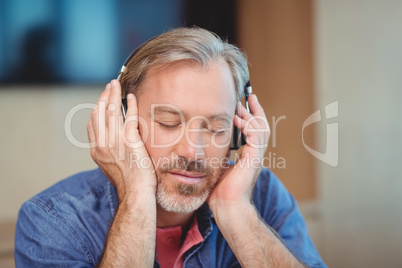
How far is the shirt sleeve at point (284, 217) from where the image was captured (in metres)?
1.44

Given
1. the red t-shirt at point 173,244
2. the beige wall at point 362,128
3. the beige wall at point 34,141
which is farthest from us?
the beige wall at point 362,128

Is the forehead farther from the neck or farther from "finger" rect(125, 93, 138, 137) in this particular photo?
the neck

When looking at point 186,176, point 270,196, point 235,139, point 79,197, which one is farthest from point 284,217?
point 79,197

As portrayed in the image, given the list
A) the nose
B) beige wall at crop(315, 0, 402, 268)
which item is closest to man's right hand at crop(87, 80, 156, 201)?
the nose

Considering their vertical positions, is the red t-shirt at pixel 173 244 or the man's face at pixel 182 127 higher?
the man's face at pixel 182 127

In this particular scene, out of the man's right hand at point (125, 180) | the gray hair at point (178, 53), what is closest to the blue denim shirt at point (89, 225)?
the man's right hand at point (125, 180)

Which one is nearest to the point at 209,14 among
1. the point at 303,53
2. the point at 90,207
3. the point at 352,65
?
the point at 303,53

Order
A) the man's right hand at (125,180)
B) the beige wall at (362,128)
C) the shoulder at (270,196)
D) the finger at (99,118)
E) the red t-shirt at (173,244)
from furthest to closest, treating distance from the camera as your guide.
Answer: the beige wall at (362,128), the shoulder at (270,196), the red t-shirt at (173,244), the finger at (99,118), the man's right hand at (125,180)

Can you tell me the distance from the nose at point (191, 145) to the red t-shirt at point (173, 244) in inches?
10.7

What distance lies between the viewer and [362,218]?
113 inches

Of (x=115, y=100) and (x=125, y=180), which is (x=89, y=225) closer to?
(x=125, y=180)

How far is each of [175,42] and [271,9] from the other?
1.81 meters

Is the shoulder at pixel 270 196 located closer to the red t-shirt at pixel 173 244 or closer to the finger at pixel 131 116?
the red t-shirt at pixel 173 244

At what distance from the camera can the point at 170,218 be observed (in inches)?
55.8
